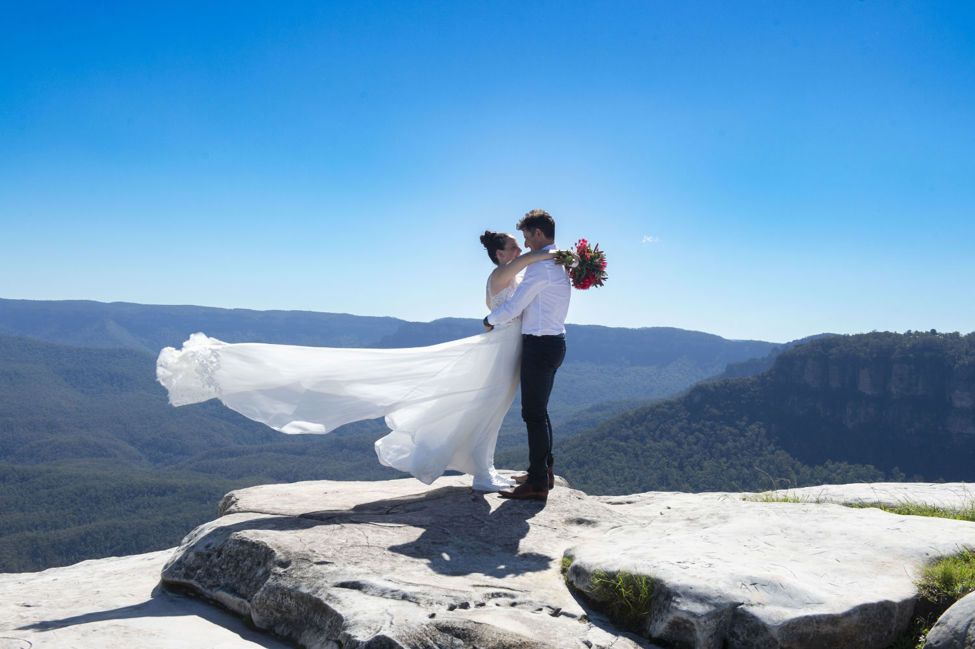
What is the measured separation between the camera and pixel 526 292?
630 centimetres

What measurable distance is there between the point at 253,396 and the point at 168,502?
11228cm

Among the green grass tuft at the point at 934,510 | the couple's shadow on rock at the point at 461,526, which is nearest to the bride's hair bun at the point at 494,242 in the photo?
the couple's shadow on rock at the point at 461,526

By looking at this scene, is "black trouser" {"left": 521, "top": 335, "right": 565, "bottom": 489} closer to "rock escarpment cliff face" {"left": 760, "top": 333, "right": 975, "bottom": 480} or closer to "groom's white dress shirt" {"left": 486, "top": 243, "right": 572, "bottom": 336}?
"groom's white dress shirt" {"left": 486, "top": 243, "right": 572, "bottom": 336}

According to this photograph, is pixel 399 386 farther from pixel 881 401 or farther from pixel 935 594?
pixel 881 401

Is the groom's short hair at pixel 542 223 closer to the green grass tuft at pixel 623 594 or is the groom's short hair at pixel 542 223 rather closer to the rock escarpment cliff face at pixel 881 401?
the green grass tuft at pixel 623 594

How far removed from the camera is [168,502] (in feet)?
→ 338

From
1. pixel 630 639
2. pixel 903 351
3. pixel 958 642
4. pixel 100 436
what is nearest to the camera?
pixel 958 642

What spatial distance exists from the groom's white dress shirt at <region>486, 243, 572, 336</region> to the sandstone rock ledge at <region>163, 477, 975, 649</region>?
5.99ft

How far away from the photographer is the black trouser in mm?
6316

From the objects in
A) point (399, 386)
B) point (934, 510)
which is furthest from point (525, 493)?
point (934, 510)

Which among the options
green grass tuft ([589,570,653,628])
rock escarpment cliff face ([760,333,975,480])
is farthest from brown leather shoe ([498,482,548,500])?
rock escarpment cliff face ([760,333,975,480])

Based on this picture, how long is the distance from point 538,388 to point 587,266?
1.38 meters

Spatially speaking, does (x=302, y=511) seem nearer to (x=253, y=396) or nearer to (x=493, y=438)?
(x=253, y=396)

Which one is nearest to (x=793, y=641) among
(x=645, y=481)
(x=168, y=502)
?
(x=645, y=481)
